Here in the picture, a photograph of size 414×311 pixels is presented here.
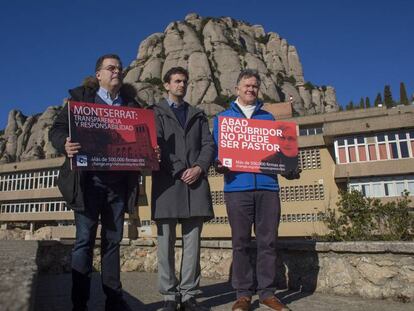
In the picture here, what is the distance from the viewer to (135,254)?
26.7ft

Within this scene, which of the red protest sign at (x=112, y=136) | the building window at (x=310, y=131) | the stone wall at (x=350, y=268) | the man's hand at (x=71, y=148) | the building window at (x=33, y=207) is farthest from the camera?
the building window at (x=33, y=207)

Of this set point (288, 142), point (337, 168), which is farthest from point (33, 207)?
point (288, 142)

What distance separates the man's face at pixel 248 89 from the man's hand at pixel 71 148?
7.20 feet

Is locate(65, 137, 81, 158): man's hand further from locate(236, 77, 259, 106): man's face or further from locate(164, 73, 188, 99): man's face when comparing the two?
locate(236, 77, 259, 106): man's face

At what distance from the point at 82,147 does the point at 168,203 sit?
1085mm

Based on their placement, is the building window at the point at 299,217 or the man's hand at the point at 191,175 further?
the building window at the point at 299,217

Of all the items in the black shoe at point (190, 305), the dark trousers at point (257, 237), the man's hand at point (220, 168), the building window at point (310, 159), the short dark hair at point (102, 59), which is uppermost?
the building window at point (310, 159)

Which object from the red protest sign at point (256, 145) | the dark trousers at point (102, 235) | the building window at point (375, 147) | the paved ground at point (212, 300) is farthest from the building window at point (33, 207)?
the dark trousers at point (102, 235)

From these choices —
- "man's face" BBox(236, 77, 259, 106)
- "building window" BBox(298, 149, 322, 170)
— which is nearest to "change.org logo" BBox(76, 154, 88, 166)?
"man's face" BBox(236, 77, 259, 106)

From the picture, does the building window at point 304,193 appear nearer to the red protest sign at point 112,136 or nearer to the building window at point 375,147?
the building window at point 375,147

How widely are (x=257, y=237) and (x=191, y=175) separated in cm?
111

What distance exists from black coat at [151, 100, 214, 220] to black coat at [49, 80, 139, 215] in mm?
303

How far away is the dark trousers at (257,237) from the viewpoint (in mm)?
4262

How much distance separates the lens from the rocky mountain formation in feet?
274
